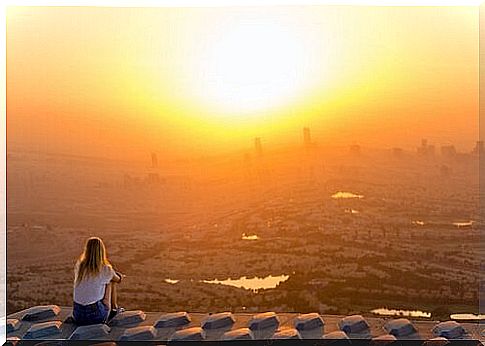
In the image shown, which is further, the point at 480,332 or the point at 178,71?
the point at 178,71

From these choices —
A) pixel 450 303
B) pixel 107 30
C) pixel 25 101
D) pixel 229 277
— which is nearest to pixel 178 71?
pixel 107 30

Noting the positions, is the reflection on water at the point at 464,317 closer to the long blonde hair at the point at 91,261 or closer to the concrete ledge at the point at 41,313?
the long blonde hair at the point at 91,261

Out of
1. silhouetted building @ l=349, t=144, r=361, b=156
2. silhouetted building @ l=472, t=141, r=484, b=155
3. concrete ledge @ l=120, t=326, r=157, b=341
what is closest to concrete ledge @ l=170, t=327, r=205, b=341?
concrete ledge @ l=120, t=326, r=157, b=341

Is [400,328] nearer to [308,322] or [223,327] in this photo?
[308,322]

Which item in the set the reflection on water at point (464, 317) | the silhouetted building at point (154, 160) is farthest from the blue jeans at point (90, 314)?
the reflection on water at point (464, 317)

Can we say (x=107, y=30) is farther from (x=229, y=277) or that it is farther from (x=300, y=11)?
(x=229, y=277)

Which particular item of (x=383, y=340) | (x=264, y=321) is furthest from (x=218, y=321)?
(x=383, y=340)
